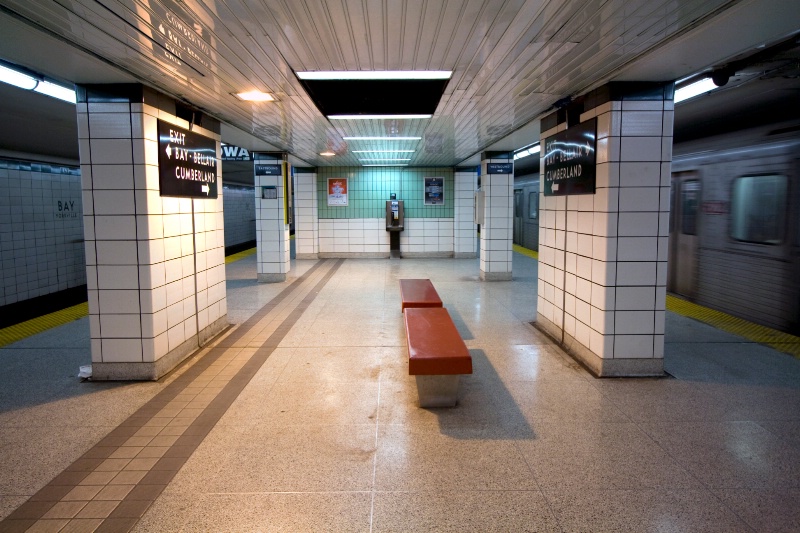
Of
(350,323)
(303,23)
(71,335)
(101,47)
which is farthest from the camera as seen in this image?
(350,323)

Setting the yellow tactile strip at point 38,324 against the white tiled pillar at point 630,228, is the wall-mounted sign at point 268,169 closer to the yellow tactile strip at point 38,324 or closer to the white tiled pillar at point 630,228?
the yellow tactile strip at point 38,324

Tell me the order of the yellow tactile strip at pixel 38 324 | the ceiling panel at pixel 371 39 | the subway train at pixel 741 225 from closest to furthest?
the ceiling panel at pixel 371 39, the subway train at pixel 741 225, the yellow tactile strip at pixel 38 324

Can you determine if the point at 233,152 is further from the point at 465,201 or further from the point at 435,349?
the point at 435,349

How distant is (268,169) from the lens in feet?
34.6

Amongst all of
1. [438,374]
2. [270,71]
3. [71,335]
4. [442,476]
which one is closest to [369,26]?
[270,71]

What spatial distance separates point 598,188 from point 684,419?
223cm

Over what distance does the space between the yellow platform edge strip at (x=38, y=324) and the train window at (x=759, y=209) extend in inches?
371

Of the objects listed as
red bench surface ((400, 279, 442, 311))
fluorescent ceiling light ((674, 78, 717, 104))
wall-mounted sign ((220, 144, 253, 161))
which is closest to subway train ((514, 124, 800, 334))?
fluorescent ceiling light ((674, 78, 717, 104))

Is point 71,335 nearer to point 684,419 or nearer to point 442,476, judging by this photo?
point 442,476


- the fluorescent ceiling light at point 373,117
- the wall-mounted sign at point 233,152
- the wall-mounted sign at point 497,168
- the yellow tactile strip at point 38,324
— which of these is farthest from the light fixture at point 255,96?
the wall-mounted sign at point 497,168

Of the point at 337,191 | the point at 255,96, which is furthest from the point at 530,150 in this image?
the point at 255,96

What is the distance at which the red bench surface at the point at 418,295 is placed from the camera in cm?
612

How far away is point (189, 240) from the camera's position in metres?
5.57

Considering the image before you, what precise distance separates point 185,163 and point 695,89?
5.45 metres
